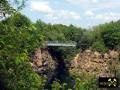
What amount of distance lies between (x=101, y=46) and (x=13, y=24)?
85.8 meters

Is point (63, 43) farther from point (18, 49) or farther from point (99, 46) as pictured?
point (18, 49)

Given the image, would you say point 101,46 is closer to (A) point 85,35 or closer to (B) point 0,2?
(A) point 85,35

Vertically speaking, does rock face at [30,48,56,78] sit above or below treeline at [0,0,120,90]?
below

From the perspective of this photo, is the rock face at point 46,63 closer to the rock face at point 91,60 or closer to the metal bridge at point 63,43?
the metal bridge at point 63,43

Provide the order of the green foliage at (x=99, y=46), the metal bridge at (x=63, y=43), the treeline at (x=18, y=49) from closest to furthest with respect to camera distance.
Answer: the treeline at (x=18, y=49) → the green foliage at (x=99, y=46) → the metal bridge at (x=63, y=43)

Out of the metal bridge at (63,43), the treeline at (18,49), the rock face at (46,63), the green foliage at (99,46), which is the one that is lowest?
the rock face at (46,63)

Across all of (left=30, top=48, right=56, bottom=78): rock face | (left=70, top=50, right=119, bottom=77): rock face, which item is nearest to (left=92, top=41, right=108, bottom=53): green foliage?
(left=70, top=50, right=119, bottom=77): rock face

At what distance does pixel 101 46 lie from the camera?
9312cm

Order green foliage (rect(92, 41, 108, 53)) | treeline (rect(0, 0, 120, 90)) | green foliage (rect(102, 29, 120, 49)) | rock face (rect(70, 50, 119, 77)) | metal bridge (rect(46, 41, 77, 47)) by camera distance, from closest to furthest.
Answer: treeline (rect(0, 0, 120, 90)), green foliage (rect(102, 29, 120, 49)), rock face (rect(70, 50, 119, 77)), green foliage (rect(92, 41, 108, 53)), metal bridge (rect(46, 41, 77, 47))

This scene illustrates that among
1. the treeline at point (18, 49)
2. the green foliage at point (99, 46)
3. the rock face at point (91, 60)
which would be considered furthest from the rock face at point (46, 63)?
the treeline at point (18, 49)

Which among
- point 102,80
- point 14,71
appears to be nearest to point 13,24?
point 102,80

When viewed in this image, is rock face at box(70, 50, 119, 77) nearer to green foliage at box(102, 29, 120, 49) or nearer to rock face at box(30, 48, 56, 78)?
green foliage at box(102, 29, 120, 49)

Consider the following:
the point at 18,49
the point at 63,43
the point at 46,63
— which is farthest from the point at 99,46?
the point at 18,49

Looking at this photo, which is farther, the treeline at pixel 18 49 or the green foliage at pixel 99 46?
the green foliage at pixel 99 46
